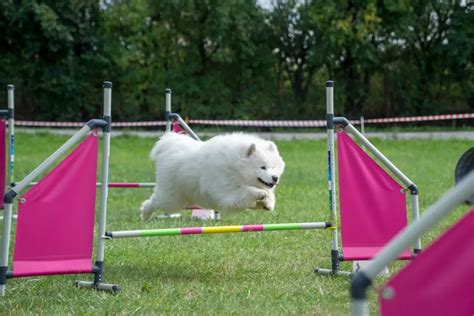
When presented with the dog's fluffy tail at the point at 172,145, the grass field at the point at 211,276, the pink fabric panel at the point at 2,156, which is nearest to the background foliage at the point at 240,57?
the grass field at the point at 211,276

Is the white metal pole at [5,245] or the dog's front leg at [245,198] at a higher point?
the dog's front leg at [245,198]

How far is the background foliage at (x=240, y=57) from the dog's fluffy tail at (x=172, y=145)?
2184 centimetres

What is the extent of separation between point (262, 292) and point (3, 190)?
4216 mm

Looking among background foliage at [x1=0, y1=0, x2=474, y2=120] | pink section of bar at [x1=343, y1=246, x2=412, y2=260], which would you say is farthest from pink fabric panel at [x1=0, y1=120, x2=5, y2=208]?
background foliage at [x1=0, y1=0, x2=474, y2=120]

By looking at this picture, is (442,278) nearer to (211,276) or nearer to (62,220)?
(62,220)

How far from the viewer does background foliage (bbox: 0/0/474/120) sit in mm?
28219

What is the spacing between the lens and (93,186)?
15.5ft

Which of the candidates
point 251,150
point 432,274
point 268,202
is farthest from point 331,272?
point 432,274

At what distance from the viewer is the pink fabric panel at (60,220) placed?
453 centimetres

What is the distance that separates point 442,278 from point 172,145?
14.9 ft

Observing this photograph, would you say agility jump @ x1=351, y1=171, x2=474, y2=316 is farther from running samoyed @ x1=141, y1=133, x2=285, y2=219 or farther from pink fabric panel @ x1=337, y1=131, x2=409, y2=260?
running samoyed @ x1=141, y1=133, x2=285, y2=219

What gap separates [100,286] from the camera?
480 cm

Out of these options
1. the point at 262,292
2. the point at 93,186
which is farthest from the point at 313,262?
the point at 93,186

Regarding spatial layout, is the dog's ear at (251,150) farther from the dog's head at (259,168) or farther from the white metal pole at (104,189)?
the white metal pole at (104,189)
